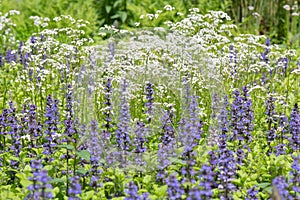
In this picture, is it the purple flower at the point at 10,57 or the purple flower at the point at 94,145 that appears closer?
Answer: the purple flower at the point at 94,145

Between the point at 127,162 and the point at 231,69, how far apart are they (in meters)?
2.16

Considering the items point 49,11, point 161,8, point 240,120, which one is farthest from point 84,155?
point 49,11

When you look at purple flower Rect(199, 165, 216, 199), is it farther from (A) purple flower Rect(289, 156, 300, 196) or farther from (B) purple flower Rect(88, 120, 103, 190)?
(B) purple flower Rect(88, 120, 103, 190)

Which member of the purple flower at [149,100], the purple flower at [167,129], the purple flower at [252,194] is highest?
the purple flower at [149,100]

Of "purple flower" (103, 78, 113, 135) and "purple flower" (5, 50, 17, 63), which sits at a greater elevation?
"purple flower" (5, 50, 17, 63)

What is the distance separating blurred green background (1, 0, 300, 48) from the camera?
9078mm

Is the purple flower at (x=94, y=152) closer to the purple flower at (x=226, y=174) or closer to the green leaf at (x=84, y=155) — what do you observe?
the green leaf at (x=84, y=155)

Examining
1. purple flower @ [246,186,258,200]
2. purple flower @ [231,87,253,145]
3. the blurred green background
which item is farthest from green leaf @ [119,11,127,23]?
purple flower @ [246,186,258,200]

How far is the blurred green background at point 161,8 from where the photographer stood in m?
9.08

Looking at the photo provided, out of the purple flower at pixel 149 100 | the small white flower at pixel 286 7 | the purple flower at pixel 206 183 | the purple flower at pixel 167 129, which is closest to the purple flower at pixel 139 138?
the purple flower at pixel 167 129

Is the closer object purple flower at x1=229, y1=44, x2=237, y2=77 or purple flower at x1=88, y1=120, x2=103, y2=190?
purple flower at x1=88, y1=120, x2=103, y2=190

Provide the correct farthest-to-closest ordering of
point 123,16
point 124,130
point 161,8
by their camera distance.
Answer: point 123,16, point 161,8, point 124,130

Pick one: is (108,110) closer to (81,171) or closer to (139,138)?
(139,138)

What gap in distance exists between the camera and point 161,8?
9.20 meters
